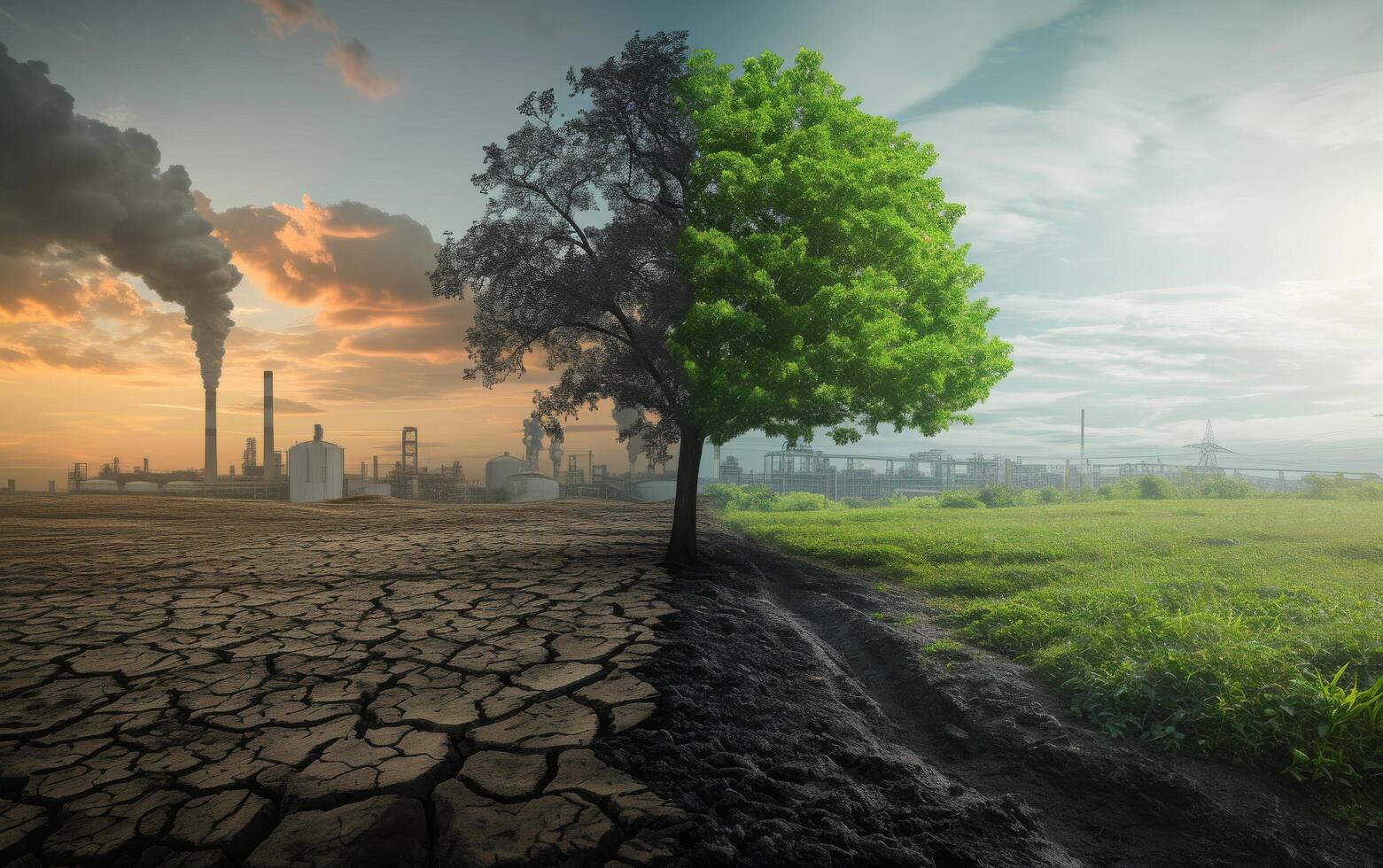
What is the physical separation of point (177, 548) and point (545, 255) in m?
7.96

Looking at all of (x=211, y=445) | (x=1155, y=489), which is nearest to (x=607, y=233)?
(x=1155, y=489)

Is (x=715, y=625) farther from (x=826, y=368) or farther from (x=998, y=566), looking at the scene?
(x=998, y=566)

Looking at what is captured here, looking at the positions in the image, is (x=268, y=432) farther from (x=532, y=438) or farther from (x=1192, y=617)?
(x=1192, y=617)

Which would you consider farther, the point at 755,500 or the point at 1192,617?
the point at 755,500

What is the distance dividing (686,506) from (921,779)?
646 cm

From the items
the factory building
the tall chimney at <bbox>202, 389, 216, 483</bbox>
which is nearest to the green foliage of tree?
the factory building

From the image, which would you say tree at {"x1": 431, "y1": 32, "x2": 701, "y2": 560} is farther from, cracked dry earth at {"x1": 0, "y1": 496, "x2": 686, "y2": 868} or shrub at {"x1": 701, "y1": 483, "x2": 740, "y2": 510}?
shrub at {"x1": 701, "y1": 483, "x2": 740, "y2": 510}

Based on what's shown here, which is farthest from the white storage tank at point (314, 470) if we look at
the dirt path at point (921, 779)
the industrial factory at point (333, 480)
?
the dirt path at point (921, 779)

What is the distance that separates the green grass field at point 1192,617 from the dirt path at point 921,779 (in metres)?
0.39

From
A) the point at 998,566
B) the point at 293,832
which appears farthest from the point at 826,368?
the point at 293,832

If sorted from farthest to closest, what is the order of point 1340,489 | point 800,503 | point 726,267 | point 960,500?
point 960,500
point 800,503
point 1340,489
point 726,267

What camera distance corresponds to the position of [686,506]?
10.1 meters

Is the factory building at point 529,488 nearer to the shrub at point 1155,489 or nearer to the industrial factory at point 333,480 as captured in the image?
the industrial factory at point 333,480

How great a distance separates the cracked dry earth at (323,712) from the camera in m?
2.90
